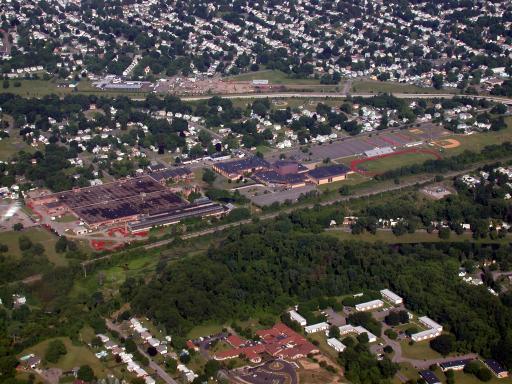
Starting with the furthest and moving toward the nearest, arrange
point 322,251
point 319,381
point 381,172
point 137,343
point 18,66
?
1. point 18,66
2. point 381,172
3. point 322,251
4. point 137,343
5. point 319,381

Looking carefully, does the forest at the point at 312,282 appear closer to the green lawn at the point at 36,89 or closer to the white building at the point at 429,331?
the white building at the point at 429,331

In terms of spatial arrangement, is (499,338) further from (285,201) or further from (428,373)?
(285,201)

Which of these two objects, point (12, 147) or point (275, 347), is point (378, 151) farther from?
point (275, 347)

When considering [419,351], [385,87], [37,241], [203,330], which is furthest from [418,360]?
[385,87]

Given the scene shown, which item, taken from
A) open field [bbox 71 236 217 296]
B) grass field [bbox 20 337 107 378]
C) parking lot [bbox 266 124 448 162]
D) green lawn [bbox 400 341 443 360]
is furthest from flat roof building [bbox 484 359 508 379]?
parking lot [bbox 266 124 448 162]

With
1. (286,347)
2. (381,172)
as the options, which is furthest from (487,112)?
(286,347)

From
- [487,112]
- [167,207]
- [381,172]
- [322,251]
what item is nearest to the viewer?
[322,251]
